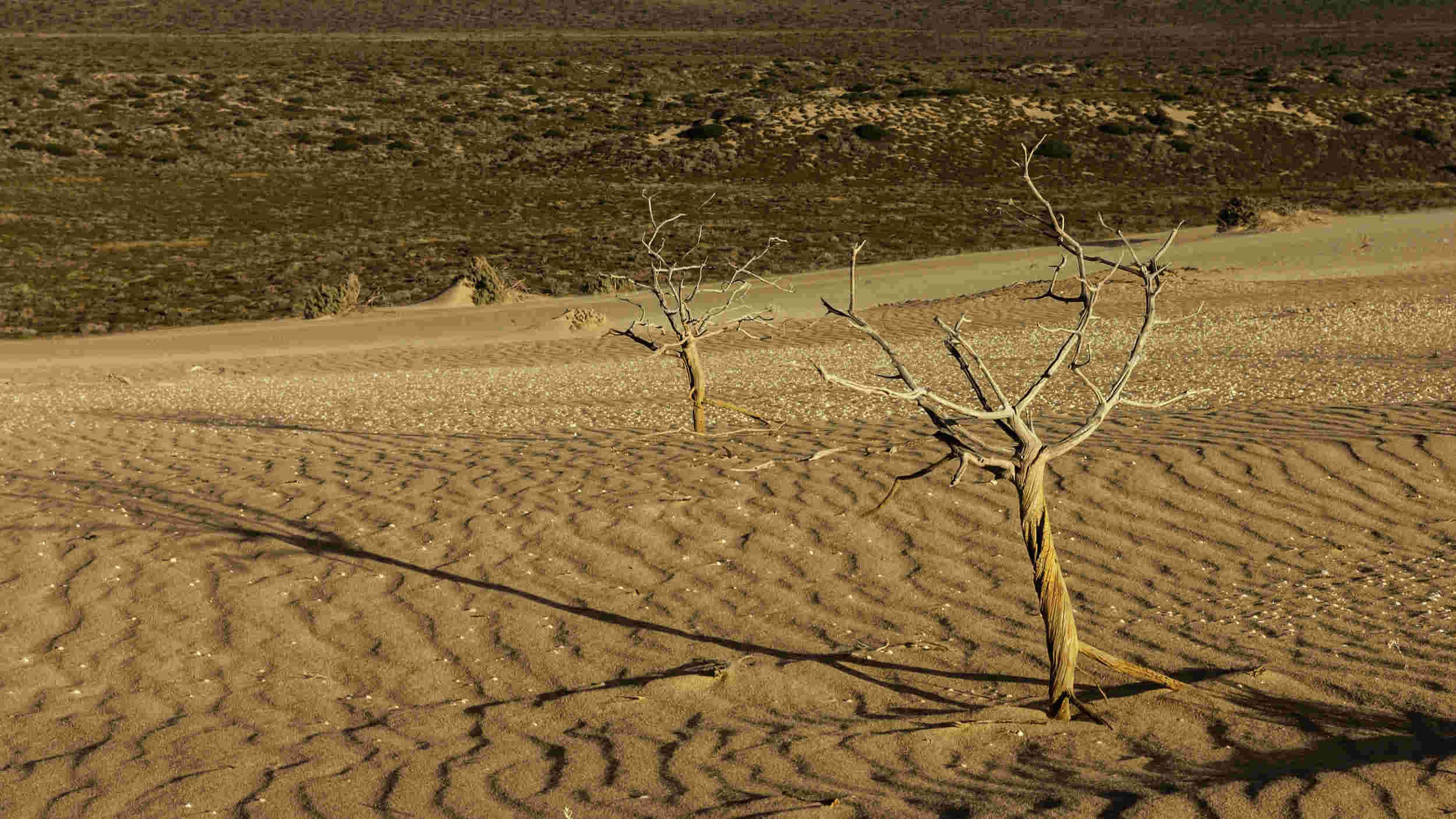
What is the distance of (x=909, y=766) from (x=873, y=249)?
1051 inches

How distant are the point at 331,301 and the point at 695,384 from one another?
14.2 m

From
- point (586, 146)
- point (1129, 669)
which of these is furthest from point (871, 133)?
point (1129, 669)

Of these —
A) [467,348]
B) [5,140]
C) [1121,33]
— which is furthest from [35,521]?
[1121,33]

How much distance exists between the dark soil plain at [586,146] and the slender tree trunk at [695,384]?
15463 millimetres

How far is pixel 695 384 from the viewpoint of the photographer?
1005cm

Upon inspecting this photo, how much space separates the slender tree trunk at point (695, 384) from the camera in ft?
32.2

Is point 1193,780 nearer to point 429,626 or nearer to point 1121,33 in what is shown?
point 429,626

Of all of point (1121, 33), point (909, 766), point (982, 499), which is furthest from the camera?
point (1121, 33)

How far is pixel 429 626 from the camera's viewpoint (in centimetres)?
595

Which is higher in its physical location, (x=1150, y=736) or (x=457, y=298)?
(x=1150, y=736)

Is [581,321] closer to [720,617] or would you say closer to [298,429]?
[298,429]

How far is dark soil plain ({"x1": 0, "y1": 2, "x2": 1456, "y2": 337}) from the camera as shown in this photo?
2955cm

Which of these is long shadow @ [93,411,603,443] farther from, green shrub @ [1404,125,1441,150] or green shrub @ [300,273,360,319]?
green shrub @ [1404,125,1441,150]

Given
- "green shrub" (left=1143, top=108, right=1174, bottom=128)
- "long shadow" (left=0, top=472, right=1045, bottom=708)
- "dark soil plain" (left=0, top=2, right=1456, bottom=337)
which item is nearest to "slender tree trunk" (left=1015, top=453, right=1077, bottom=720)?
"long shadow" (left=0, top=472, right=1045, bottom=708)
